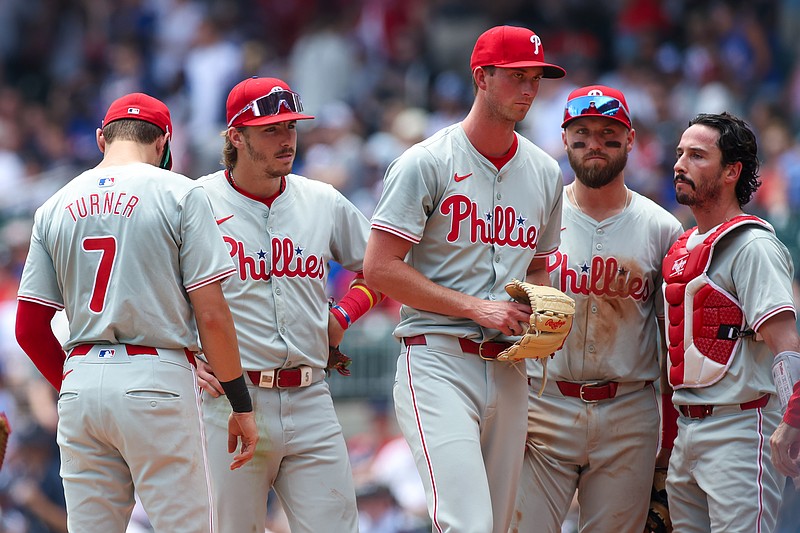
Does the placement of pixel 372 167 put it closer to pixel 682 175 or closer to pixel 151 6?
pixel 151 6

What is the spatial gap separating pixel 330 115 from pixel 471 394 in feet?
32.0

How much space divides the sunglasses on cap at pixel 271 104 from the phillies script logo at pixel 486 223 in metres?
0.95

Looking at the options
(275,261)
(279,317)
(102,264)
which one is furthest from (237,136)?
(102,264)

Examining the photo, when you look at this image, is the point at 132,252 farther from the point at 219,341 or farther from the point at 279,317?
the point at 279,317

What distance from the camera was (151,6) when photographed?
59.3 ft

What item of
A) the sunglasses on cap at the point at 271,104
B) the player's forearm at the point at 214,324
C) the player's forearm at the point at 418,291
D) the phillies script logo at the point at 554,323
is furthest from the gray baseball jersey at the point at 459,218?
the player's forearm at the point at 214,324

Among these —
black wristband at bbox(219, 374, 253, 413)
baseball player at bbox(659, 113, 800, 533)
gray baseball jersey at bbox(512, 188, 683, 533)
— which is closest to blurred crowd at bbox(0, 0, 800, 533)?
gray baseball jersey at bbox(512, 188, 683, 533)

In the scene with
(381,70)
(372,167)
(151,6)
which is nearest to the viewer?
(372,167)

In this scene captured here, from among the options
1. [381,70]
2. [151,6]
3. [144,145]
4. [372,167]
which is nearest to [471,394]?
[144,145]

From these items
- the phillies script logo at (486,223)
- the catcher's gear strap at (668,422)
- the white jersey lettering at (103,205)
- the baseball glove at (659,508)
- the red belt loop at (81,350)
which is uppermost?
the white jersey lettering at (103,205)

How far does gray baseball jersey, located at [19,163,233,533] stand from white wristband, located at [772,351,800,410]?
2343mm

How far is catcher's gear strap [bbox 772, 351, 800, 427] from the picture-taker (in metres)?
5.05

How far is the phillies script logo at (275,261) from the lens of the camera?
5.81 m

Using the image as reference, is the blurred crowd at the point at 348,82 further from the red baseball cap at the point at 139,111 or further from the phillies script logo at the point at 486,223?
the red baseball cap at the point at 139,111
